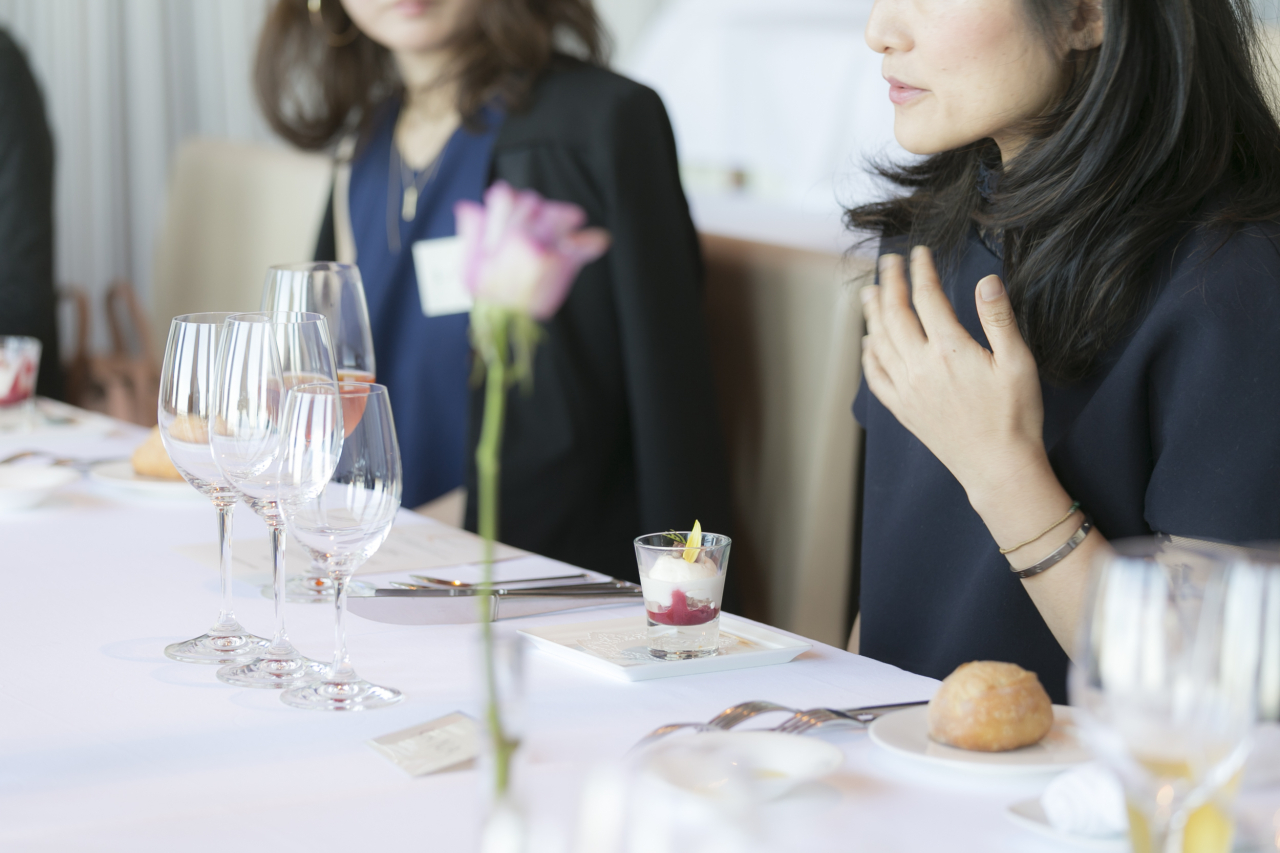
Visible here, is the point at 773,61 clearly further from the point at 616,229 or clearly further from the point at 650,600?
the point at 650,600

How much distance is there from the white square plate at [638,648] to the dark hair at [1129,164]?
41 centimetres

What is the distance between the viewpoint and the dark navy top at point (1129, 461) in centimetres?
99

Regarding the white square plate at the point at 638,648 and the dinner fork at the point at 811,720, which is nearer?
the dinner fork at the point at 811,720

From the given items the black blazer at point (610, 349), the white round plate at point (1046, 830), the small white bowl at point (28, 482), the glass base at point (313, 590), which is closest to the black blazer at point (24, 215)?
the black blazer at point (610, 349)

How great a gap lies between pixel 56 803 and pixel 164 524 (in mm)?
599

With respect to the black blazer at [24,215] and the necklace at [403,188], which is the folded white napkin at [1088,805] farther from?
the black blazer at [24,215]

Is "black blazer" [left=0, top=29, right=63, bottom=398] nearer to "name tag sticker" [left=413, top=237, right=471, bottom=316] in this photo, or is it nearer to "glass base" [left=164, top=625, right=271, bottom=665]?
"name tag sticker" [left=413, top=237, right=471, bottom=316]

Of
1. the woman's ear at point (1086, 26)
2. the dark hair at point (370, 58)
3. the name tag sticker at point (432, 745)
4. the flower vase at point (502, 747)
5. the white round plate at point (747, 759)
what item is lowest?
the name tag sticker at point (432, 745)

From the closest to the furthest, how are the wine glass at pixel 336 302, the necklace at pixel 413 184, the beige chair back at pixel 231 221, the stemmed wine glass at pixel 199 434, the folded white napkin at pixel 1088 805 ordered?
1. the folded white napkin at pixel 1088 805
2. the stemmed wine glass at pixel 199 434
3. the wine glass at pixel 336 302
4. the necklace at pixel 413 184
5. the beige chair back at pixel 231 221

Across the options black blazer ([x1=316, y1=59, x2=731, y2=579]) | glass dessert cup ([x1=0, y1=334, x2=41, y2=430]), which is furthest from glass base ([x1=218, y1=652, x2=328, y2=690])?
black blazer ([x1=316, y1=59, x2=731, y2=579])

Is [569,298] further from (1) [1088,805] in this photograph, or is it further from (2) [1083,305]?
(1) [1088,805]

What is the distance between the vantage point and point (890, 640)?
1.27 m

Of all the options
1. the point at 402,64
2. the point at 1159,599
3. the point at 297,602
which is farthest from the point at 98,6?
the point at 1159,599

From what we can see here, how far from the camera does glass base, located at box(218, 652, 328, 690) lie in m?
0.77
